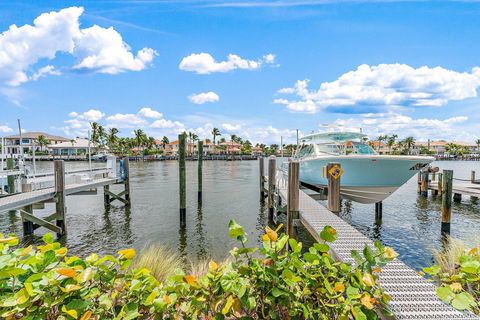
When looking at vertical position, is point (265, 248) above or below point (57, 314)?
above

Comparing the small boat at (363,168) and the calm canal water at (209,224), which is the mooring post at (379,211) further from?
the small boat at (363,168)

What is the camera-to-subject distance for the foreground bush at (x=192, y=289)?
97.1 inches

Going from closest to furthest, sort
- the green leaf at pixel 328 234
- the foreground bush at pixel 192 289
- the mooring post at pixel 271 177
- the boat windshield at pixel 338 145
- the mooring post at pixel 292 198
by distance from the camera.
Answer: the foreground bush at pixel 192 289 → the green leaf at pixel 328 234 → the mooring post at pixel 292 198 → the mooring post at pixel 271 177 → the boat windshield at pixel 338 145

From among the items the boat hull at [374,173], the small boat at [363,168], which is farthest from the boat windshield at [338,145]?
the boat hull at [374,173]

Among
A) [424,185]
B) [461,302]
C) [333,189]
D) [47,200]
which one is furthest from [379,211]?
[47,200]

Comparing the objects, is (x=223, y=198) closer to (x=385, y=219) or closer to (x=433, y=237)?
(x=385, y=219)

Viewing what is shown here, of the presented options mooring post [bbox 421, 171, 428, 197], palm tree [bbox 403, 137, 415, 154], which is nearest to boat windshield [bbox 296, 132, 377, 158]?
mooring post [bbox 421, 171, 428, 197]

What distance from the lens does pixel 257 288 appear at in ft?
9.25

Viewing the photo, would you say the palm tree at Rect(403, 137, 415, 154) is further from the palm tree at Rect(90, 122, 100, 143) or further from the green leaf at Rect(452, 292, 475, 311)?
the green leaf at Rect(452, 292, 475, 311)

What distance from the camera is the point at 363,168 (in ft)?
42.3

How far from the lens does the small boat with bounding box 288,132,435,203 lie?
1260cm

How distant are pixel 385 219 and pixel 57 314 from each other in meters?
15.8

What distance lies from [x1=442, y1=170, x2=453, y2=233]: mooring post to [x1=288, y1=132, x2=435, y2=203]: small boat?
883mm

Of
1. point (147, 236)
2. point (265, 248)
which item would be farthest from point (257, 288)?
point (147, 236)
